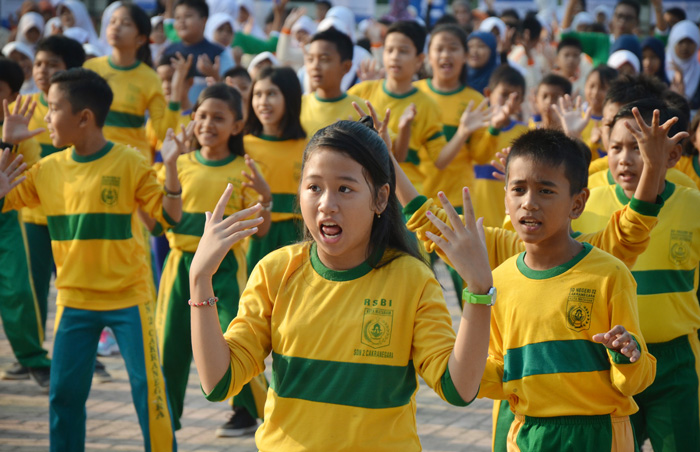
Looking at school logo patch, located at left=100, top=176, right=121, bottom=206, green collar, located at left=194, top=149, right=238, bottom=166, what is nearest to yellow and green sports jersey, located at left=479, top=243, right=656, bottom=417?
school logo patch, located at left=100, top=176, right=121, bottom=206

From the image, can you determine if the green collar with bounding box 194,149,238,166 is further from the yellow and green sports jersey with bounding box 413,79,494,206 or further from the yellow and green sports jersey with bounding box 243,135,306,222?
the yellow and green sports jersey with bounding box 413,79,494,206

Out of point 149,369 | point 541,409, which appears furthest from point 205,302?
point 149,369

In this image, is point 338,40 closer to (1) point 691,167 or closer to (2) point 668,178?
(1) point 691,167

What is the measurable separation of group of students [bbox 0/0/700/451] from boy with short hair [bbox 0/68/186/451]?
0.03ft

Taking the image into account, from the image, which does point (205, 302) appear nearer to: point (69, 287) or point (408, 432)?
point (408, 432)

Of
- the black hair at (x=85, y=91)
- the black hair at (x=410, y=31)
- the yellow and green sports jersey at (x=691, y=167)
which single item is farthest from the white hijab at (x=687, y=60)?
the black hair at (x=85, y=91)

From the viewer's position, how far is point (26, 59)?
31.6 feet

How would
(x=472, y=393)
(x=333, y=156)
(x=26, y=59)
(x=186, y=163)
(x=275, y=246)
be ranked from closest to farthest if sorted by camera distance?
(x=472, y=393) < (x=333, y=156) < (x=186, y=163) < (x=275, y=246) < (x=26, y=59)

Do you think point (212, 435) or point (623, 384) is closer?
point (623, 384)

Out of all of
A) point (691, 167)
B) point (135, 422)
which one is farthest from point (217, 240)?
point (691, 167)

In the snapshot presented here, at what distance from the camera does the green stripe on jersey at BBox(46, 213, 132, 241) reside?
15.4 ft

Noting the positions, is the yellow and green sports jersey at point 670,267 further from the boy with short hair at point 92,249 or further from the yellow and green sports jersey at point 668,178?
the boy with short hair at point 92,249

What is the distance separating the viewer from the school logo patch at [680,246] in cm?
396

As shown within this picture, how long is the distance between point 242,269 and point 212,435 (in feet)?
3.15
